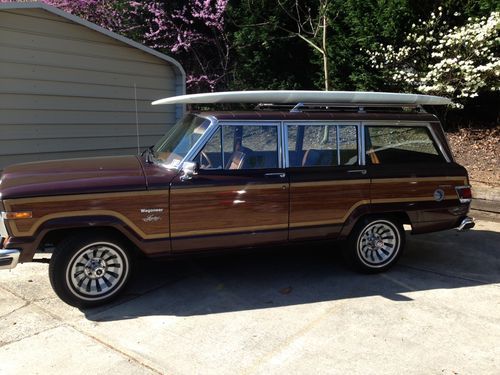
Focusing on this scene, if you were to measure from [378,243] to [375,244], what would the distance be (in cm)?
4

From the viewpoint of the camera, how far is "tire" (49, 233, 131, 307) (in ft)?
13.8

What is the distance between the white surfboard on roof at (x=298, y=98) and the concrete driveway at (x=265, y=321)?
71.9 inches

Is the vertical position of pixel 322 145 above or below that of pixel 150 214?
above

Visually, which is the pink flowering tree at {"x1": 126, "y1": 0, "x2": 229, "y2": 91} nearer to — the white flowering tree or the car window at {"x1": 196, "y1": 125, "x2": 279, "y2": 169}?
the white flowering tree

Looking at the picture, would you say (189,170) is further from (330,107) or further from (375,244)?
(375,244)

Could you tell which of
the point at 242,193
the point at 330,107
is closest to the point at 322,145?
the point at 330,107

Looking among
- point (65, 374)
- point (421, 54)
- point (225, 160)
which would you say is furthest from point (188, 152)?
point (421, 54)

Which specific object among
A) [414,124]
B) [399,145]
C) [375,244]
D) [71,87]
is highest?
[71,87]

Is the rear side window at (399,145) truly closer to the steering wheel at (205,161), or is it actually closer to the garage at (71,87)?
the steering wheel at (205,161)

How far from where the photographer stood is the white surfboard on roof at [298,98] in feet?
15.5

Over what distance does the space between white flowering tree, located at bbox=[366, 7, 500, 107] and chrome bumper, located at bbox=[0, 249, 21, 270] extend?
8430 mm

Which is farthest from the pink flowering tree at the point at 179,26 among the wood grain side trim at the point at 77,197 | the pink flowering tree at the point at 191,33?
the wood grain side trim at the point at 77,197

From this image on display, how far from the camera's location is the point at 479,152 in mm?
9898

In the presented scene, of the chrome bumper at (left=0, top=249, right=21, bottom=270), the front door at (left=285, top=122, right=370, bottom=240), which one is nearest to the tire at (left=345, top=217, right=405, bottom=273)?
the front door at (left=285, top=122, right=370, bottom=240)
